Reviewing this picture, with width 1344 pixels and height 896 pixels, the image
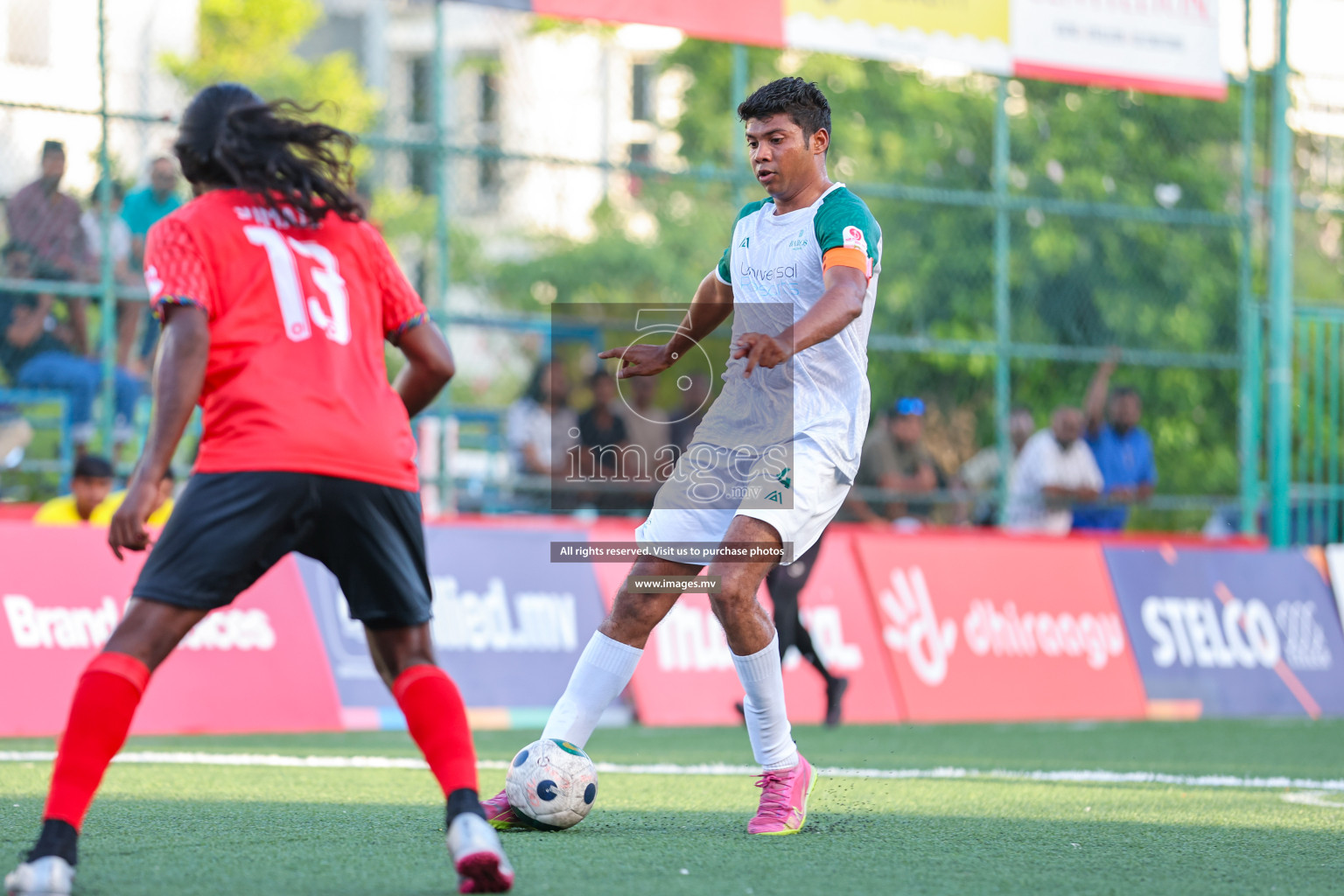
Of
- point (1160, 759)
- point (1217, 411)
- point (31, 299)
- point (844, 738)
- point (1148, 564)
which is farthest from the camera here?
point (1217, 411)

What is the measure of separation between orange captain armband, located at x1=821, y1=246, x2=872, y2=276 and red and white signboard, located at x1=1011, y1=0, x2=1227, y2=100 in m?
8.10

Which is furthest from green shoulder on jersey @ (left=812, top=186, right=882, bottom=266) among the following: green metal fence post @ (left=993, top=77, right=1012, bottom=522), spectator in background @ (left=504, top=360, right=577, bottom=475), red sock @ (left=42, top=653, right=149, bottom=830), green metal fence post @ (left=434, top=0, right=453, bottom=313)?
green metal fence post @ (left=993, top=77, right=1012, bottom=522)

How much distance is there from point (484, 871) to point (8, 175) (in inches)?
306

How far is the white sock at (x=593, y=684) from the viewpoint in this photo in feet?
17.5

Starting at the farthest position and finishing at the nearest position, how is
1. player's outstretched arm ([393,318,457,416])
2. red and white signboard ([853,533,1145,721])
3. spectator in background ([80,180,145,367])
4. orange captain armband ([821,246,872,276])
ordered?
red and white signboard ([853,533,1145,721]), spectator in background ([80,180,145,367]), orange captain armband ([821,246,872,276]), player's outstretched arm ([393,318,457,416])

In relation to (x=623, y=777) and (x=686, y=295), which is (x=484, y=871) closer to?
(x=623, y=777)

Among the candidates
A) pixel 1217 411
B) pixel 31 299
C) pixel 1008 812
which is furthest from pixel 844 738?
pixel 1217 411

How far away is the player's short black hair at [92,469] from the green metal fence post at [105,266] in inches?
24.9

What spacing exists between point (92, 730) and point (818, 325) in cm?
217

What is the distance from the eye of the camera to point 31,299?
33.6ft

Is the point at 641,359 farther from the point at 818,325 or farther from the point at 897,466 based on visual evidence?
the point at 897,466

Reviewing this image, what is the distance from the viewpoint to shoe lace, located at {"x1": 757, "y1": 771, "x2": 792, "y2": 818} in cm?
524

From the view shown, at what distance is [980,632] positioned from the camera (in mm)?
11516

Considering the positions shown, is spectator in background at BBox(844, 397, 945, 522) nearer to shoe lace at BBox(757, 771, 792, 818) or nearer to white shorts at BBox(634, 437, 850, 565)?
white shorts at BBox(634, 437, 850, 565)
